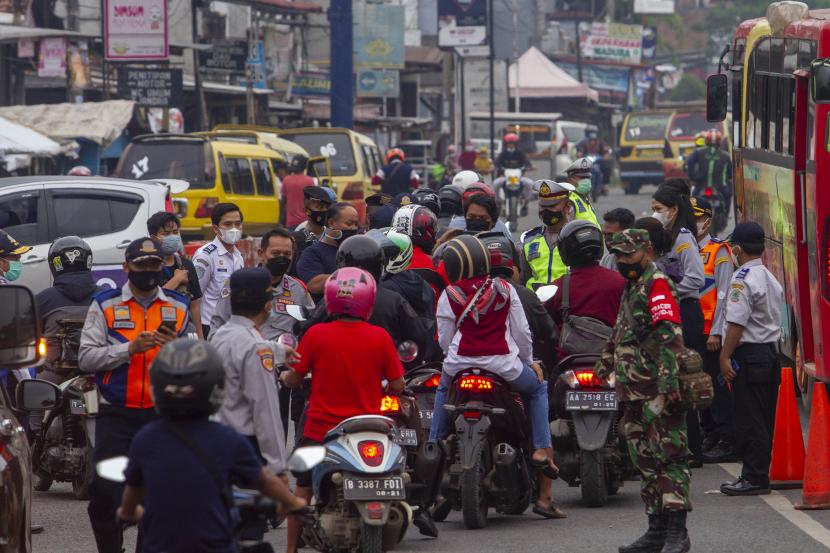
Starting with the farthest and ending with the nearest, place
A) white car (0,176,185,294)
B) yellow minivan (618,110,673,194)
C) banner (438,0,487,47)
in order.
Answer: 1. banner (438,0,487,47)
2. yellow minivan (618,110,673,194)
3. white car (0,176,185,294)

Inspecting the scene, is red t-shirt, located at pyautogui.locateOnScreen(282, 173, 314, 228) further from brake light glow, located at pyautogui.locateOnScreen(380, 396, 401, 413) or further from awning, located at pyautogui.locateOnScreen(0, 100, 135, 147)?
brake light glow, located at pyautogui.locateOnScreen(380, 396, 401, 413)

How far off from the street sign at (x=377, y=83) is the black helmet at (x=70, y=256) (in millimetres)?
39030

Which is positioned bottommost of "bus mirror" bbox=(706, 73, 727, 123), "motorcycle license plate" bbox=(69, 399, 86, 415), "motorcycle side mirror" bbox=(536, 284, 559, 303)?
"motorcycle license plate" bbox=(69, 399, 86, 415)

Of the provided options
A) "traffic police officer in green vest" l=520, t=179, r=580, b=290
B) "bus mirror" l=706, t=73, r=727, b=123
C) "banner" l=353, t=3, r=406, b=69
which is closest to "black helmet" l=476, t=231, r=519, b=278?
"traffic police officer in green vest" l=520, t=179, r=580, b=290

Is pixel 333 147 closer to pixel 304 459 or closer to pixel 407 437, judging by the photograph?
pixel 407 437

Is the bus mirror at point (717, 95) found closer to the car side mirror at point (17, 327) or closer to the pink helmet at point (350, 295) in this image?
the pink helmet at point (350, 295)

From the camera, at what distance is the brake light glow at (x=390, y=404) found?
27.8 ft

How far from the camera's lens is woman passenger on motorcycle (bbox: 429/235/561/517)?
898 centimetres

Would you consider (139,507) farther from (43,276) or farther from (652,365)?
(43,276)

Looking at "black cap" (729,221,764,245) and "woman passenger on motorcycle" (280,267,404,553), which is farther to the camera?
"black cap" (729,221,764,245)

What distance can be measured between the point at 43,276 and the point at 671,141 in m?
36.8

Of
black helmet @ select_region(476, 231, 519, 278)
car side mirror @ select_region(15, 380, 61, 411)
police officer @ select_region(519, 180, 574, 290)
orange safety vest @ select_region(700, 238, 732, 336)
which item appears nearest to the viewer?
car side mirror @ select_region(15, 380, 61, 411)

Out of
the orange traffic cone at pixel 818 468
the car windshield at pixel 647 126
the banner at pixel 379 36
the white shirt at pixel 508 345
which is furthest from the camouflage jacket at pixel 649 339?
the car windshield at pixel 647 126

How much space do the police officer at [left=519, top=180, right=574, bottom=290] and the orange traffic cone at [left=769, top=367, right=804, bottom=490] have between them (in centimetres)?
176
